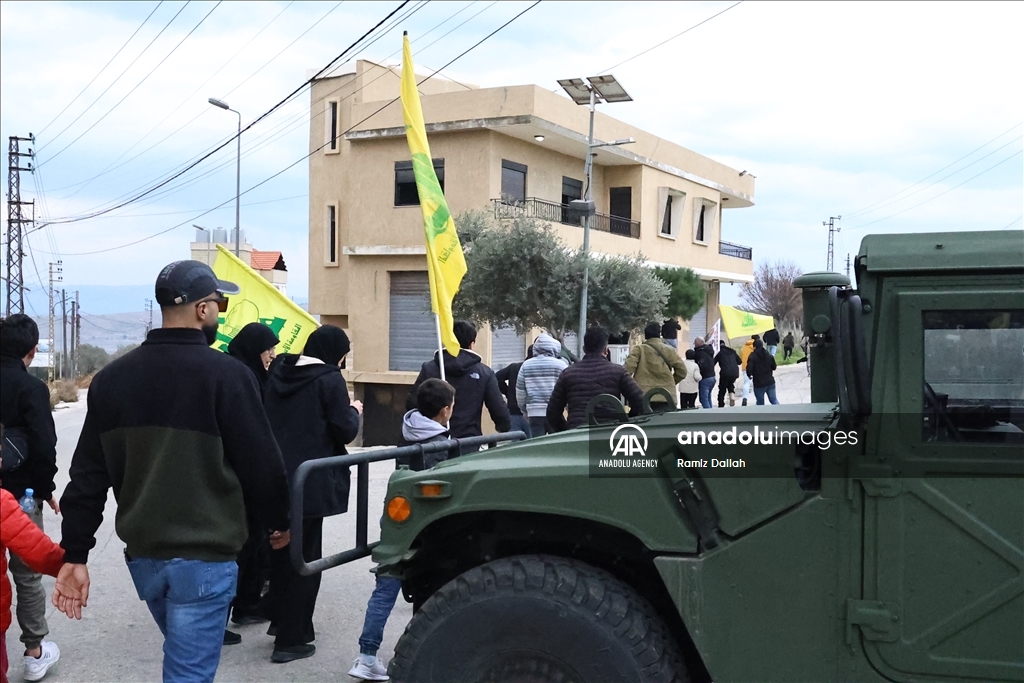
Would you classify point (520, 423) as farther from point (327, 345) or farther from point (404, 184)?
point (404, 184)

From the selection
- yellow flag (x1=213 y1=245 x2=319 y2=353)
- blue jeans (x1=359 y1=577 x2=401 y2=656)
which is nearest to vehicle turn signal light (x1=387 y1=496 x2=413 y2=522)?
blue jeans (x1=359 y1=577 x2=401 y2=656)

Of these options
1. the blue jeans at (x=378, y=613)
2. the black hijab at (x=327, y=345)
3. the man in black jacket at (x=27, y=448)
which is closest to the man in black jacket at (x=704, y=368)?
the black hijab at (x=327, y=345)

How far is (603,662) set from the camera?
294 centimetres

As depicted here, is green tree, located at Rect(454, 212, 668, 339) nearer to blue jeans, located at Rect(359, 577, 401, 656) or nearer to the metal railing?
blue jeans, located at Rect(359, 577, 401, 656)

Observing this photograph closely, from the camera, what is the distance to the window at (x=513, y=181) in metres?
25.0

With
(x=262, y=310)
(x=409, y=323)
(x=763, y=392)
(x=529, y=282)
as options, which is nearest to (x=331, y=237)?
(x=409, y=323)

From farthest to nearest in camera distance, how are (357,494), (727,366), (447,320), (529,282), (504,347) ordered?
(504,347), (529,282), (727,366), (447,320), (357,494)

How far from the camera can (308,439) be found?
511 centimetres

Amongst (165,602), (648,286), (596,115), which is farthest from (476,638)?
(596,115)

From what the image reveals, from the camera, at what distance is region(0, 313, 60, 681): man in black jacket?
465 cm

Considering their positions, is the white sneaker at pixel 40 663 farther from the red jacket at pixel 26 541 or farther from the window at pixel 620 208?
the window at pixel 620 208

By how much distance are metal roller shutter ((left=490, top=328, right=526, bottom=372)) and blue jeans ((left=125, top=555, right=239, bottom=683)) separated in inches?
834

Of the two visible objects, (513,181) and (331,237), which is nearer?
(513,181)

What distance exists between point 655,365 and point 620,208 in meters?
21.2
